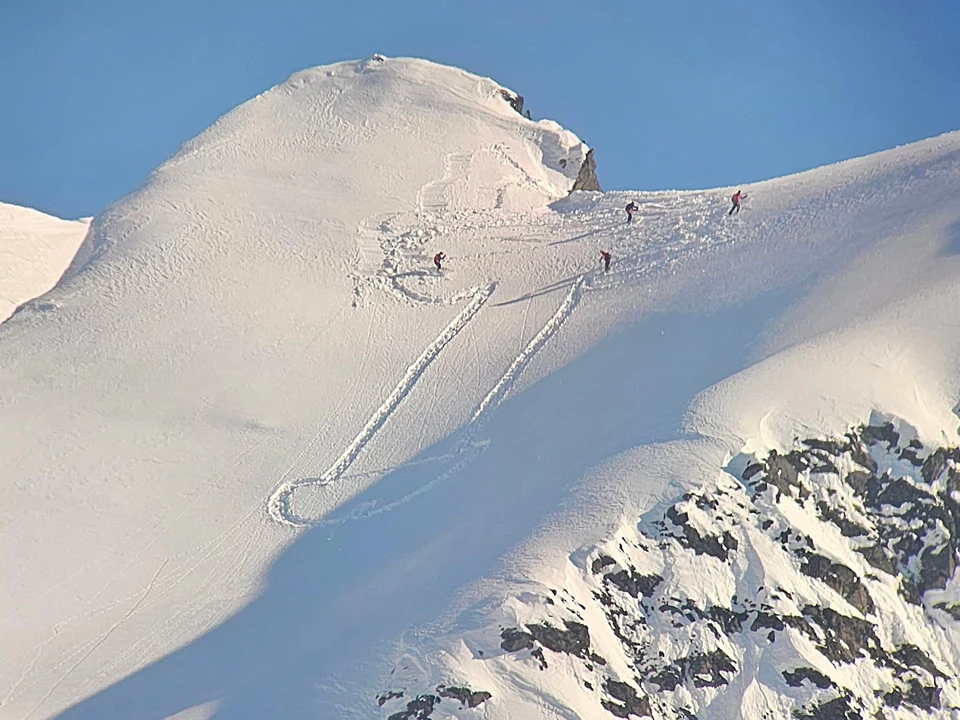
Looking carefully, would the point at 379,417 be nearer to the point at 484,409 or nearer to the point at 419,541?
the point at 484,409

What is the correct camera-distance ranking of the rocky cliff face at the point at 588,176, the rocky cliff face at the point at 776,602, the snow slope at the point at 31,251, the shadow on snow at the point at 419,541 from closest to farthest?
the rocky cliff face at the point at 776,602, the shadow on snow at the point at 419,541, the snow slope at the point at 31,251, the rocky cliff face at the point at 588,176

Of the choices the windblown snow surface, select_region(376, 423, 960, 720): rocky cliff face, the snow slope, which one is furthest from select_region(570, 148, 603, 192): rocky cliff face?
select_region(376, 423, 960, 720): rocky cliff face

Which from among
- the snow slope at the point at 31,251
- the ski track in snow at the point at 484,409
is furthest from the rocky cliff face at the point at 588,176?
the snow slope at the point at 31,251

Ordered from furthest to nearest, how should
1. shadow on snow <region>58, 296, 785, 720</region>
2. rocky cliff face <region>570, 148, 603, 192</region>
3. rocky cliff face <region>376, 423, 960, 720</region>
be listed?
rocky cliff face <region>570, 148, 603, 192</region>, shadow on snow <region>58, 296, 785, 720</region>, rocky cliff face <region>376, 423, 960, 720</region>

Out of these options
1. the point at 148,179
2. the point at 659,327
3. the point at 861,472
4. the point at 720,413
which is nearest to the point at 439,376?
the point at 659,327

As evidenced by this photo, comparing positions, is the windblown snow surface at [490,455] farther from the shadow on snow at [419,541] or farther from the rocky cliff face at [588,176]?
the rocky cliff face at [588,176]

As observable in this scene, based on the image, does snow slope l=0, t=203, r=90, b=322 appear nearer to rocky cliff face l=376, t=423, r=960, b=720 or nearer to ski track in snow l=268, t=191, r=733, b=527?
ski track in snow l=268, t=191, r=733, b=527

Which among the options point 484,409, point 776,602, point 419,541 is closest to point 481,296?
point 484,409
